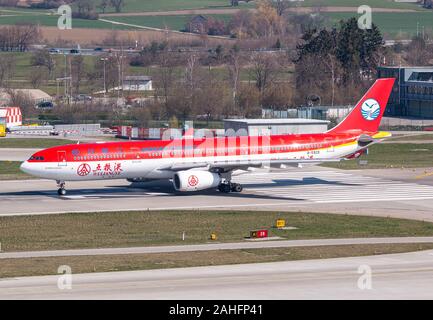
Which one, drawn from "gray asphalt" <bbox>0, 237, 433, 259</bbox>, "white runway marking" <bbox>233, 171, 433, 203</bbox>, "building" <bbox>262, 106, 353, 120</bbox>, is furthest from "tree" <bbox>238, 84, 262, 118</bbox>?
"gray asphalt" <bbox>0, 237, 433, 259</bbox>

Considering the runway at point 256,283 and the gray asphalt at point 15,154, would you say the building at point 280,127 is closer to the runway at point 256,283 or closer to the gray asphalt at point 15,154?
the gray asphalt at point 15,154

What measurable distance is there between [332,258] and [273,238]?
7653 mm

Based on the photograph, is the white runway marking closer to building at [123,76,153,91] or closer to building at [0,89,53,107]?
building at [0,89,53,107]

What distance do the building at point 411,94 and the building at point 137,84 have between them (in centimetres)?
4970

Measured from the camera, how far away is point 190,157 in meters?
76.4

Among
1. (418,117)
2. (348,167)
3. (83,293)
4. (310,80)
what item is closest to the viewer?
(83,293)

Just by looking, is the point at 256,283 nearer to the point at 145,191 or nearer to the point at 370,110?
the point at 145,191

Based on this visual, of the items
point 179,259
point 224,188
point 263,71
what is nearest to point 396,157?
point 224,188

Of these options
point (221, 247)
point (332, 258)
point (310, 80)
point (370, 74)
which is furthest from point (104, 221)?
point (370, 74)

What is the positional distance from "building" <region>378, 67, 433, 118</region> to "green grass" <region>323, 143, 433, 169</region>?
132 ft

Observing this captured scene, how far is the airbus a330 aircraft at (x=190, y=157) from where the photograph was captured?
73.9m

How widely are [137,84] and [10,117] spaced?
167 ft

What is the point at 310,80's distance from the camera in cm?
17625

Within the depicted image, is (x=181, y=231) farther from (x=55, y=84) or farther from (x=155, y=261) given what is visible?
(x=55, y=84)
